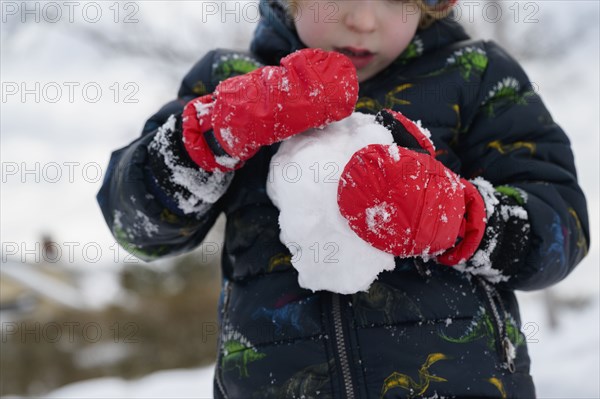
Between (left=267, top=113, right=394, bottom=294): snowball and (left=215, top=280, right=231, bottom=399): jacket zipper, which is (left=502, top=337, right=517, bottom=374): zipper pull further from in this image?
(left=215, top=280, right=231, bottom=399): jacket zipper

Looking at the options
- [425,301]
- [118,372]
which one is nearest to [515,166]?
[425,301]

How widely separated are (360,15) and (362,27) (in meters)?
0.02

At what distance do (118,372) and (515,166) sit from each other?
22.7ft

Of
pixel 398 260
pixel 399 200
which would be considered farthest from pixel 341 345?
pixel 399 200

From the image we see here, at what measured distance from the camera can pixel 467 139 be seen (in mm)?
1338

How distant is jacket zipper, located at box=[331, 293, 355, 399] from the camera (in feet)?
3.56

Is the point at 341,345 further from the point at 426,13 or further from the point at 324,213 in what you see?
the point at 426,13

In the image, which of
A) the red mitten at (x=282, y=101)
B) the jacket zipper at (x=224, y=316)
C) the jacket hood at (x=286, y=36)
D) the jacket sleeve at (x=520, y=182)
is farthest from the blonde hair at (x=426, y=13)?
the jacket zipper at (x=224, y=316)

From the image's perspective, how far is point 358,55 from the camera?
1.28m

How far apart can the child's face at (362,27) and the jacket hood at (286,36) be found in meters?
0.04

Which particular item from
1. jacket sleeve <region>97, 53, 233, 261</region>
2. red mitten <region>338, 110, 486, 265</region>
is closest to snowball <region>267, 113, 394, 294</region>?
red mitten <region>338, 110, 486, 265</region>

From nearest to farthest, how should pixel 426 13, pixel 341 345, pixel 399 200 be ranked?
pixel 399 200 < pixel 341 345 < pixel 426 13

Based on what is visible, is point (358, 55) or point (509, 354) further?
point (358, 55)

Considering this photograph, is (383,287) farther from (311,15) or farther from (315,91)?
(311,15)
